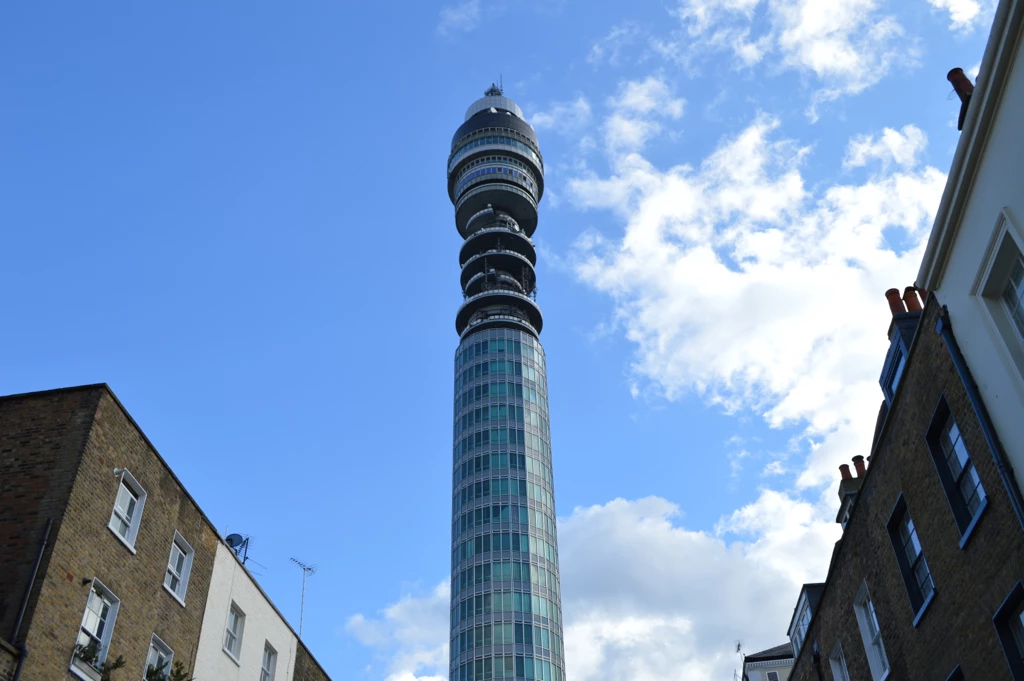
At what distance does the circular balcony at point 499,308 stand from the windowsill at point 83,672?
117418 mm

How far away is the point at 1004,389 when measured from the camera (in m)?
16.5

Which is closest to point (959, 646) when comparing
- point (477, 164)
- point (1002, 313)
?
point (1002, 313)

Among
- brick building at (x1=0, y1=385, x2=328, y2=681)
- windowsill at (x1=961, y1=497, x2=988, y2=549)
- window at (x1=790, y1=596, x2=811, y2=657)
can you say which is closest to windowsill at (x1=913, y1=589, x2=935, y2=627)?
windowsill at (x1=961, y1=497, x2=988, y2=549)

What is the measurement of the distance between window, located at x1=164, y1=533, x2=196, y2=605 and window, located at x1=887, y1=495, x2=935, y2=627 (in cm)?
1813

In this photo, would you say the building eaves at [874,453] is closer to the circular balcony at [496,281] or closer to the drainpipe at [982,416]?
the drainpipe at [982,416]

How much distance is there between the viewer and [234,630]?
28.9 metres

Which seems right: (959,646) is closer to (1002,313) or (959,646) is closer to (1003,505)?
(1003,505)

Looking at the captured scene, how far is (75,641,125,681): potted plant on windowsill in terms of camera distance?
813 inches

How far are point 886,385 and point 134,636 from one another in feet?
64.0

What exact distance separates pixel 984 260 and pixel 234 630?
2310 cm

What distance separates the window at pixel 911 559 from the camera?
801 inches

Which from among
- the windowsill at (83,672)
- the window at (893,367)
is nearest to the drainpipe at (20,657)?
the windowsill at (83,672)

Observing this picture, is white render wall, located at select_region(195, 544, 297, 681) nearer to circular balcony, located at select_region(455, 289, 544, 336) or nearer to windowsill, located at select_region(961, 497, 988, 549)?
windowsill, located at select_region(961, 497, 988, 549)

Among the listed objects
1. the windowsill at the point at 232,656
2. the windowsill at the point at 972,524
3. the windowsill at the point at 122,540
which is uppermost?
the windowsill at the point at 122,540
